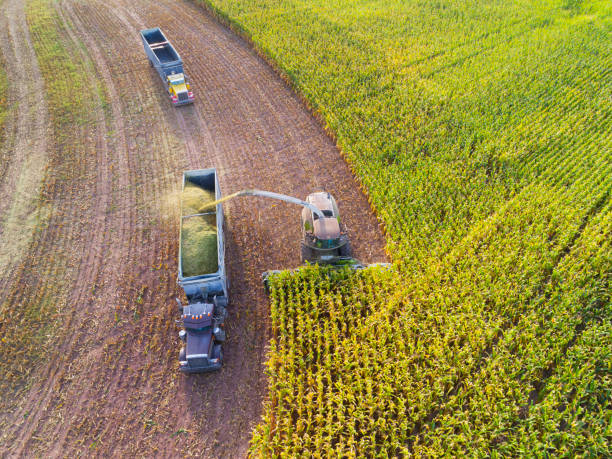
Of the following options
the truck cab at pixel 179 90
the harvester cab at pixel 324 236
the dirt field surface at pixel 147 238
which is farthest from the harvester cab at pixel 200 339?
the truck cab at pixel 179 90

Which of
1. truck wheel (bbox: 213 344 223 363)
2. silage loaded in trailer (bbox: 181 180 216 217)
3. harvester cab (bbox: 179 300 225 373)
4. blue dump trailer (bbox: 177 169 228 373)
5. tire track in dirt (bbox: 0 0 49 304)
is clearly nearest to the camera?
harvester cab (bbox: 179 300 225 373)

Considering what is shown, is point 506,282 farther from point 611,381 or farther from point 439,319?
point 611,381

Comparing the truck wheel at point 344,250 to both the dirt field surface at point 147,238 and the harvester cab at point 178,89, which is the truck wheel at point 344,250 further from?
the harvester cab at point 178,89

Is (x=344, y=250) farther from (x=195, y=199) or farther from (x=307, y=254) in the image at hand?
(x=195, y=199)

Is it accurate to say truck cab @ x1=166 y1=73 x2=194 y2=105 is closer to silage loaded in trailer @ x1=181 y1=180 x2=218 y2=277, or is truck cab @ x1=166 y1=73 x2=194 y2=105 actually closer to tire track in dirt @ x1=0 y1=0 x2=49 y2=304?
tire track in dirt @ x1=0 y1=0 x2=49 y2=304

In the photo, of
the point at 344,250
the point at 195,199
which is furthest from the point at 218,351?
the point at 195,199

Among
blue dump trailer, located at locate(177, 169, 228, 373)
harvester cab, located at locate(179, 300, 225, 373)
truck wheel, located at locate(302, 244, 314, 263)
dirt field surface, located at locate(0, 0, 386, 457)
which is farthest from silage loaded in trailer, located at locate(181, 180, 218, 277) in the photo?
truck wheel, located at locate(302, 244, 314, 263)
